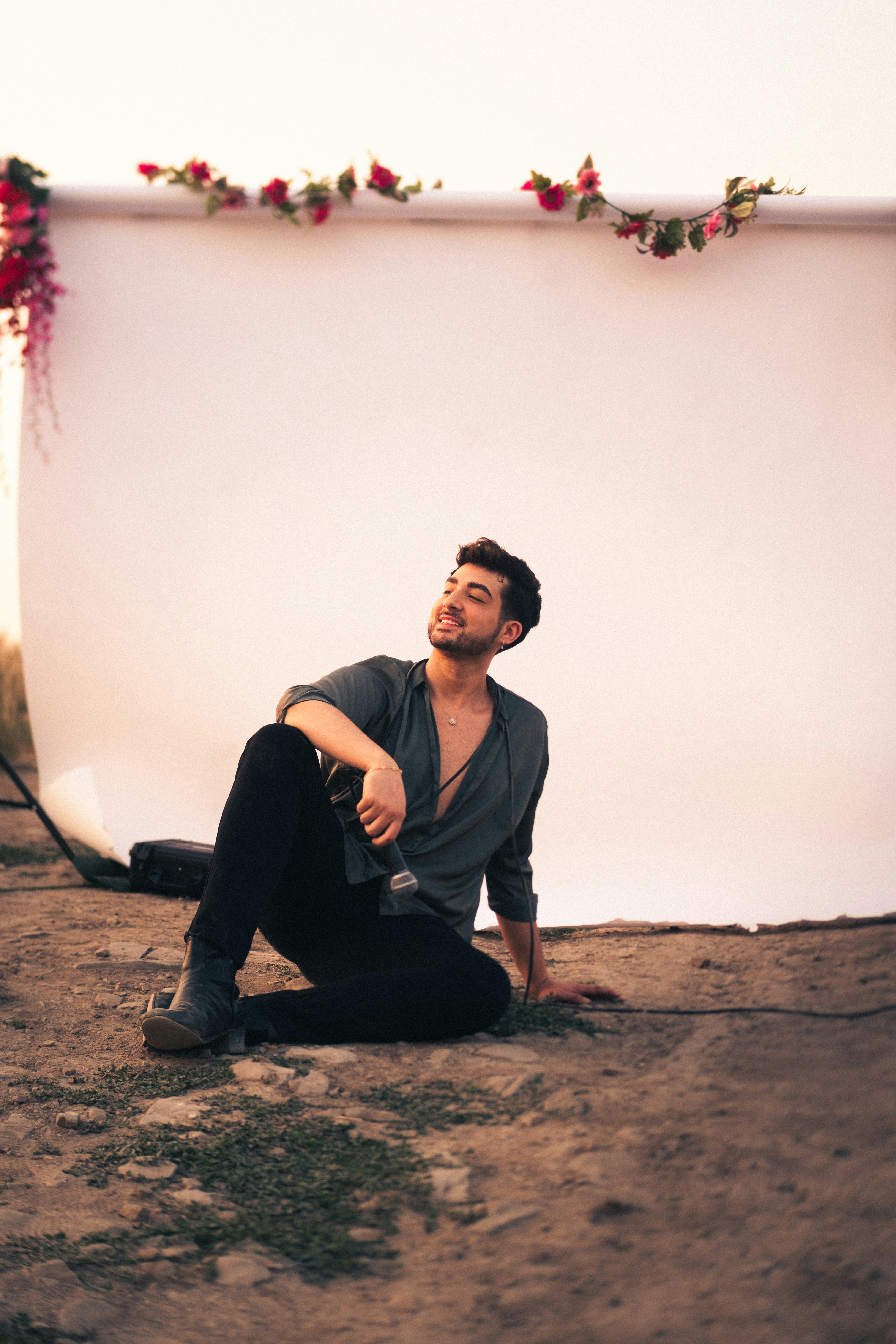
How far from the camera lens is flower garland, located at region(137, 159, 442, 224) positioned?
2.59 meters

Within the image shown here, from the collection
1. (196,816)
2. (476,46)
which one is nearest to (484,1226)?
(196,816)

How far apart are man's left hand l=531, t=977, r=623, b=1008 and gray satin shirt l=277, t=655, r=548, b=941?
12 cm

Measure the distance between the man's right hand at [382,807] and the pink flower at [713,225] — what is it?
166 cm

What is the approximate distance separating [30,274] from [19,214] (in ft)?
0.49

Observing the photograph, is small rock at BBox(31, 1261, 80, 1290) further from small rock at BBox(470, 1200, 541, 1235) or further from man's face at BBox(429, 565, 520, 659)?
man's face at BBox(429, 565, 520, 659)

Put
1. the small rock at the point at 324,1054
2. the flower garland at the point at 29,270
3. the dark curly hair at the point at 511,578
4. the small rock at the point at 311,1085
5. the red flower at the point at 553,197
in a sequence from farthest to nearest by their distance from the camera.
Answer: the flower garland at the point at 29,270
the red flower at the point at 553,197
the dark curly hair at the point at 511,578
the small rock at the point at 324,1054
the small rock at the point at 311,1085

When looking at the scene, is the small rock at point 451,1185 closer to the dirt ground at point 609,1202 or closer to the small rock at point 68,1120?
the dirt ground at point 609,1202

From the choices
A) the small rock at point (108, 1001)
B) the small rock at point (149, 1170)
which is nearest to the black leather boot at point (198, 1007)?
the small rock at point (149, 1170)

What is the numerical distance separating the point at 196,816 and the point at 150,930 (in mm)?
492

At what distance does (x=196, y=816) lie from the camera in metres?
2.82

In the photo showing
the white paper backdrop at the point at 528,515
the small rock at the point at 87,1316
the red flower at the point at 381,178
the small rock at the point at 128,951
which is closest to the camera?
the small rock at the point at 87,1316

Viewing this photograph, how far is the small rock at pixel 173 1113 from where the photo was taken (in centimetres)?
128

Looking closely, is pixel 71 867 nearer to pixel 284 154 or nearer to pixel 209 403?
pixel 209 403

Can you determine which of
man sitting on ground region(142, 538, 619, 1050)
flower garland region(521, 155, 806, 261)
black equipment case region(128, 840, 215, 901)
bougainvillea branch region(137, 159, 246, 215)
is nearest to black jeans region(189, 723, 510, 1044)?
man sitting on ground region(142, 538, 619, 1050)
